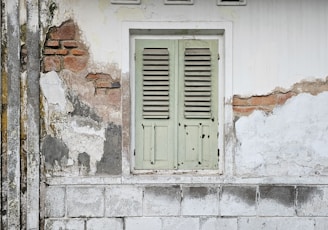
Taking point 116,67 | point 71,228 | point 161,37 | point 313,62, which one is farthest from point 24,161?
point 313,62

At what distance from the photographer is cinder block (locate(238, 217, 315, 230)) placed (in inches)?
220

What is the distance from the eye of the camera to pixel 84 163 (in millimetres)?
5609

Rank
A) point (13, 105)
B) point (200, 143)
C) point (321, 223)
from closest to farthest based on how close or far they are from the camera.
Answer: point (13, 105)
point (321, 223)
point (200, 143)

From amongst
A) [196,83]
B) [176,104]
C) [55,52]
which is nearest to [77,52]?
[55,52]

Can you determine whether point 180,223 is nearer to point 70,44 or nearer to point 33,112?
point 33,112

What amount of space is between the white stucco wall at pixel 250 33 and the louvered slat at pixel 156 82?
0.31 m

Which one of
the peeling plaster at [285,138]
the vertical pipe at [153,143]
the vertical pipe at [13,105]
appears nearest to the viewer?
the vertical pipe at [13,105]

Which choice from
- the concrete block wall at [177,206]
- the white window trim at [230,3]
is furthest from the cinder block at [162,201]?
the white window trim at [230,3]

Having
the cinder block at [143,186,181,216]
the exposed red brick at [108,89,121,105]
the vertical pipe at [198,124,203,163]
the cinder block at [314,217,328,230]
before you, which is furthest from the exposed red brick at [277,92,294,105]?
the exposed red brick at [108,89,121,105]

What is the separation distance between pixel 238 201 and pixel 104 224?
1331mm

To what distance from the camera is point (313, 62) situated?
562cm

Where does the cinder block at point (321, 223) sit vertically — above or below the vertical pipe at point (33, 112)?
below

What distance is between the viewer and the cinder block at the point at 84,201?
5559 millimetres

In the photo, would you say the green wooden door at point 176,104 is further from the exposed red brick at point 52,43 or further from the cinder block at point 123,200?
the exposed red brick at point 52,43
